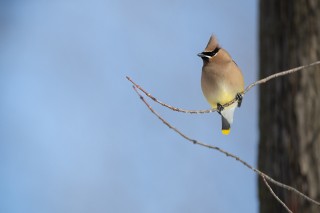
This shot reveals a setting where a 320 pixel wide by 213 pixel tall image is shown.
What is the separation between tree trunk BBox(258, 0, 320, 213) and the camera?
3.28 metres

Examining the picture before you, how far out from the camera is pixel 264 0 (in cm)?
360

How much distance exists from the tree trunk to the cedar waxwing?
1280mm

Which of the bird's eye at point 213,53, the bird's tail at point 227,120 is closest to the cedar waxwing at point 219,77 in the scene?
the bird's eye at point 213,53

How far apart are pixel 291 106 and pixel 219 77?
143cm

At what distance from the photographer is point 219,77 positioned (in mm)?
2035

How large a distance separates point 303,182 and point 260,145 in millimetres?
353

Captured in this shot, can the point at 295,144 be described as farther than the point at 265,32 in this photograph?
No

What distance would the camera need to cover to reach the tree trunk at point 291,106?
328 centimetres

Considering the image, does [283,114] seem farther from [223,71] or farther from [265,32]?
[223,71]

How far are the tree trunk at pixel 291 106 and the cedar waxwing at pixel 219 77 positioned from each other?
4.20 feet

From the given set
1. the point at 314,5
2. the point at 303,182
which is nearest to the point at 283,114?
the point at 303,182

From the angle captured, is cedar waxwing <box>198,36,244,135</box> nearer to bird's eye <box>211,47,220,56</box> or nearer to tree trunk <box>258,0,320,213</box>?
bird's eye <box>211,47,220,56</box>

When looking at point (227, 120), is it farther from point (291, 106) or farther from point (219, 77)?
point (291, 106)

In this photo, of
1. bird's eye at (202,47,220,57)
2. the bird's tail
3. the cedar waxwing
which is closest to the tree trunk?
the bird's tail
